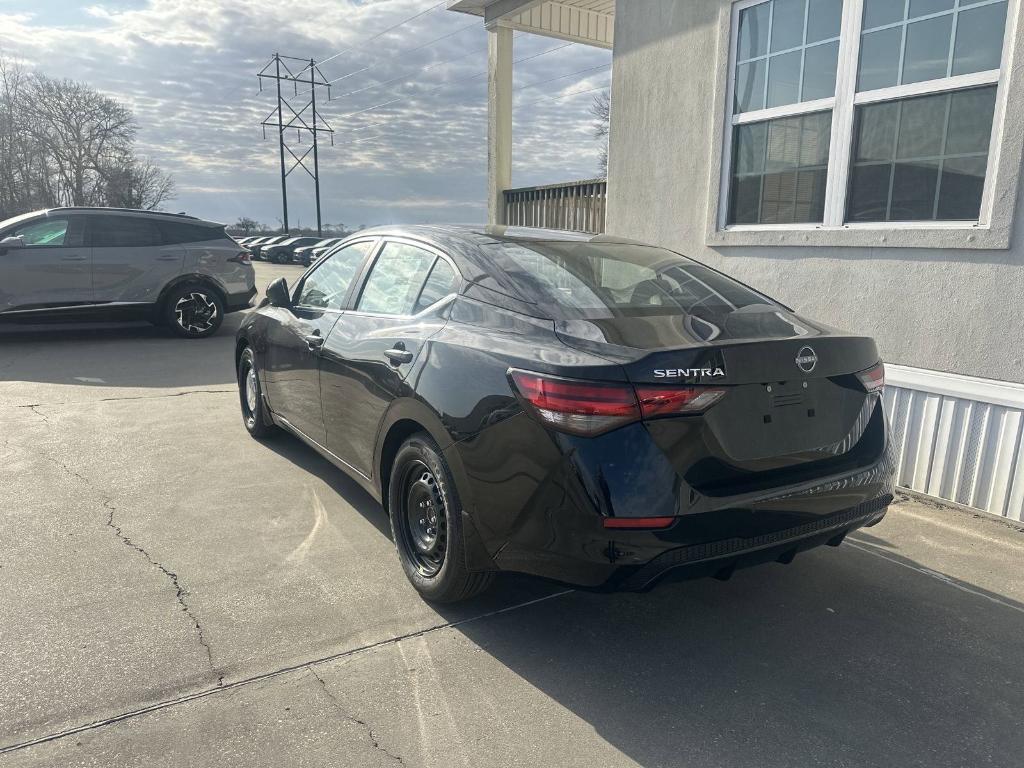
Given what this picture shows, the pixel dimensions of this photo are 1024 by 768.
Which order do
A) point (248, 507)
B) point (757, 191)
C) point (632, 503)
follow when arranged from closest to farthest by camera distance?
point (632, 503) < point (248, 507) < point (757, 191)

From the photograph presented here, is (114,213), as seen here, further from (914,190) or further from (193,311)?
(914,190)

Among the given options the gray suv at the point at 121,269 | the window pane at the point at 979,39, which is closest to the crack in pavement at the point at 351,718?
the window pane at the point at 979,39

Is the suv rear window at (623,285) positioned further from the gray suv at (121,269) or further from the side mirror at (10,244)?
the side mirror at (10,244)

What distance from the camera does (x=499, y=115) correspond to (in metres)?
10.5

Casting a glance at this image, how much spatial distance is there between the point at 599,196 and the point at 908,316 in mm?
4284

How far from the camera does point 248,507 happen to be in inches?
164

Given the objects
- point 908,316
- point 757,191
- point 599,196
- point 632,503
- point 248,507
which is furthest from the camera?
point 599,196

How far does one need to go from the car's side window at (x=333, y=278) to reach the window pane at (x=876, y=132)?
3885 millimetres

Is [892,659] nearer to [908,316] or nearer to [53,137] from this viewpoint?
[908,316]

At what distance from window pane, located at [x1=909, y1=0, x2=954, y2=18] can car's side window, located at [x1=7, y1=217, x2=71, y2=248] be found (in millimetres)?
9695

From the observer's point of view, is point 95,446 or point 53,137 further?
point 53,137

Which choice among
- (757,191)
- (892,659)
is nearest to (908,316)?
(757,191)

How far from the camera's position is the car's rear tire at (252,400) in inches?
205

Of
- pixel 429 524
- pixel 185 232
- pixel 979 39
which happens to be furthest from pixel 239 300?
pixel 979 39
